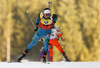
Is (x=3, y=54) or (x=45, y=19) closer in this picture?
(x=45, y=19)

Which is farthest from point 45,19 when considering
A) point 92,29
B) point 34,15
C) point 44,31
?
point 92,29

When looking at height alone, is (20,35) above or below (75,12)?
below

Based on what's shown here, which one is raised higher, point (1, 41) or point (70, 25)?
point (70, 25)

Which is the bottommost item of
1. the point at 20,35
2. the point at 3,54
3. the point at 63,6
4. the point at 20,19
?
the point at 3,54

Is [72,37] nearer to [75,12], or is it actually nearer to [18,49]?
[75,12]

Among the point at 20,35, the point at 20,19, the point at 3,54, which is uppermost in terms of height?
the point at 20,19

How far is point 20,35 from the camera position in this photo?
11.9m

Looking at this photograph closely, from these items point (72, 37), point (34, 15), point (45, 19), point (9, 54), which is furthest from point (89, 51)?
point (45, 19)

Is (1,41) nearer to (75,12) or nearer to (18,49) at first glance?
(18,49)

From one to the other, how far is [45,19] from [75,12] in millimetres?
7513

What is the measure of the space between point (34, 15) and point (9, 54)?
242 cm

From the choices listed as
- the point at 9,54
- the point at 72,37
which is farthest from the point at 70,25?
the point at 9,54

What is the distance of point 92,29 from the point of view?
39.6 ft

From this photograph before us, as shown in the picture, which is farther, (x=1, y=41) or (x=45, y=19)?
(x=1, y=41)
